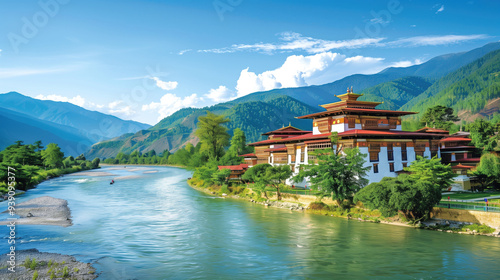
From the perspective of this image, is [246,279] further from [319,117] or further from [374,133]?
[319,117]

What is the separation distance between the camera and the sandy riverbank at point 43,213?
37372 mm

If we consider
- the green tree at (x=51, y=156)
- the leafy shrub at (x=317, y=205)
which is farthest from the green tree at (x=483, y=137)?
the green tree at (x=51, y=156)

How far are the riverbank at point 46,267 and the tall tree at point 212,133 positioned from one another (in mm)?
61121

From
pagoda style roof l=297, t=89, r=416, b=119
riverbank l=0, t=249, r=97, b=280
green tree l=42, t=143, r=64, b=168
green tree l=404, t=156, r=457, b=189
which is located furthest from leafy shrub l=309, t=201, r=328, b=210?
green tree l=42, t=143, r=64, b=168

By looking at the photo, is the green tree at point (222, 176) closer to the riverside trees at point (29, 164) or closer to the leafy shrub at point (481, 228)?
the riverside trees at point (29, 164)

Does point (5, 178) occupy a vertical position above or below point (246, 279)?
above

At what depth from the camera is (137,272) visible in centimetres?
2253

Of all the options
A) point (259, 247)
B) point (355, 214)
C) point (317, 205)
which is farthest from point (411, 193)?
point (259, 247)

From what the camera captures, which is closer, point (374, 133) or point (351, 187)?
point (351, 187)

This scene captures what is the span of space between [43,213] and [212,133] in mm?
47770

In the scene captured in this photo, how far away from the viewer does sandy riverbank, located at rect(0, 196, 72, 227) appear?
37.4 metres

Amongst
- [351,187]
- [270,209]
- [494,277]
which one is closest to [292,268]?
[494,277]

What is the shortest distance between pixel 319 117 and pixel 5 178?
57.7 m

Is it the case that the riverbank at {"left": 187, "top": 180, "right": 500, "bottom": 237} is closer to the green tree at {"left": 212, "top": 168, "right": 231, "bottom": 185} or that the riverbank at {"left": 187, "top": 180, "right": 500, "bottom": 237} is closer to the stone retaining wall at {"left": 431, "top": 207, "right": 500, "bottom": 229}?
the stone retaining wall at {"left": 431, "top": 207, "right": 500, "bottom": 229}
